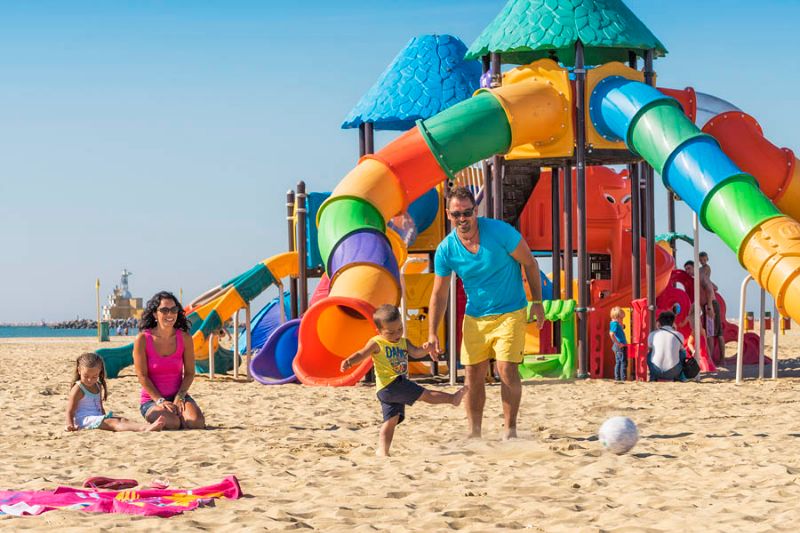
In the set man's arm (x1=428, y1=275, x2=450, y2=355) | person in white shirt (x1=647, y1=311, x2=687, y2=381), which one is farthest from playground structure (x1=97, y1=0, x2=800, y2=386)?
man's arm (x1=428, y1=275, x2=450, y2=355)

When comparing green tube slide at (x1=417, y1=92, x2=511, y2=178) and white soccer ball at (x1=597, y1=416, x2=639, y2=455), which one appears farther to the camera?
green tube slide at (x1=417, y1=92, x2=511, y2=178)

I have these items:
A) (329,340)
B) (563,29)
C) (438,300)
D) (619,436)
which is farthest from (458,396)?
(563,29)

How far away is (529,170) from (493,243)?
10472 mm

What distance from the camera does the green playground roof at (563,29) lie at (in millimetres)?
13836

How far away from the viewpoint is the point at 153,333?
8727mm

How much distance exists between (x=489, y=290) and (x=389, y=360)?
2.62 ft

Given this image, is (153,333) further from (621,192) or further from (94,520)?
(621,192)

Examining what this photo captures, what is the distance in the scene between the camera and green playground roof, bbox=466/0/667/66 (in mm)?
13836

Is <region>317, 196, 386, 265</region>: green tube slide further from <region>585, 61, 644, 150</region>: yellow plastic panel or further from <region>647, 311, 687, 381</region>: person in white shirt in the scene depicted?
<region>647, 311, 687, 381</region>: person in white shirt

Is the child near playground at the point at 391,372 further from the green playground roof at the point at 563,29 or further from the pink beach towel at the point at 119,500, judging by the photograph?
the green playground roof at the point at 563,29

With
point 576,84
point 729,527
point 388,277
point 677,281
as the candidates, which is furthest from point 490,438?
point 677,281

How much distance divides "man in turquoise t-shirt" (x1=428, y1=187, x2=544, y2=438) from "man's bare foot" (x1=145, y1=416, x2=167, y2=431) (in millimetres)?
2471

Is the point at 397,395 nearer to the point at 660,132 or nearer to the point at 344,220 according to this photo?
the point at 344,220

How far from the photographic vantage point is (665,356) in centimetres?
1312
